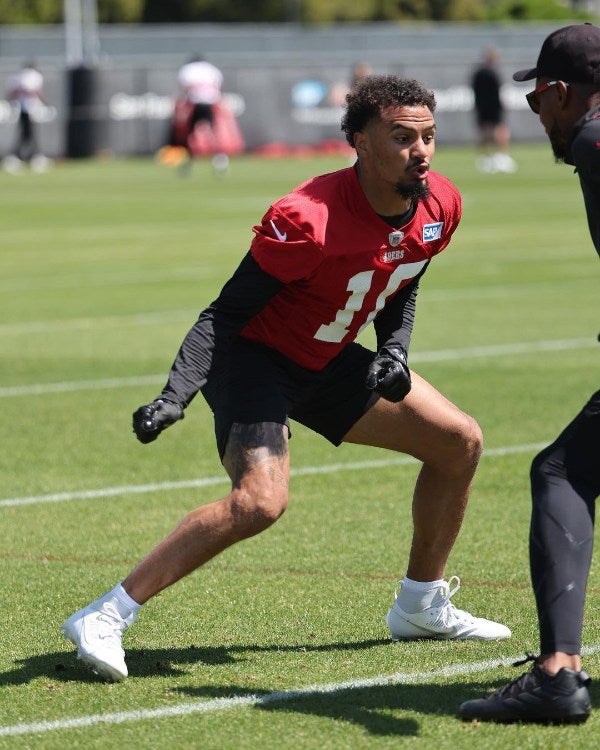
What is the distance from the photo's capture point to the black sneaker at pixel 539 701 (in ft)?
15.5

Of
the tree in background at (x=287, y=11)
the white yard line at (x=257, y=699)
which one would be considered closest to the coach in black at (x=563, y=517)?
the white yard line at (x=257, y=699)

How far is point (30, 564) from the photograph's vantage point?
276 inches

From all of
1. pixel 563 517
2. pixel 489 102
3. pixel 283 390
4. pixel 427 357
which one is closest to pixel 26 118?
pixel 489 102

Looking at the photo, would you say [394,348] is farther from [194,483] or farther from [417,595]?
[194,483]

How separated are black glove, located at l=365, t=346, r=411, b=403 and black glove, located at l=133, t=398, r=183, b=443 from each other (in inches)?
29.5

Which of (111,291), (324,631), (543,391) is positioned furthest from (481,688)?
(111,291)

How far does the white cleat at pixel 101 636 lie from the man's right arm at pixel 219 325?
2.53 ft

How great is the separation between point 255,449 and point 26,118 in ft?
107

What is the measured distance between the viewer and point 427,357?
41.3 ft

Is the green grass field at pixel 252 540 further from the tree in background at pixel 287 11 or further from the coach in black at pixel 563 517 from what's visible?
the tree in background at pixel 287 11

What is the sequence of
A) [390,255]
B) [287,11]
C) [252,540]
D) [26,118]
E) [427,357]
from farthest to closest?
[287,11] → [26,118] → [427,357] → [252,540] → [390,255]

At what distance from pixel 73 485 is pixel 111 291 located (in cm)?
835

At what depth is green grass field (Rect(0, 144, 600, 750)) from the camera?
4984 mm

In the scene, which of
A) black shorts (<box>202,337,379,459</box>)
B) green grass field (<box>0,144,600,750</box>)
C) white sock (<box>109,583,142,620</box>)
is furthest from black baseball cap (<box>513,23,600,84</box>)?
white sock (<box>109,583,142,620</box>)
